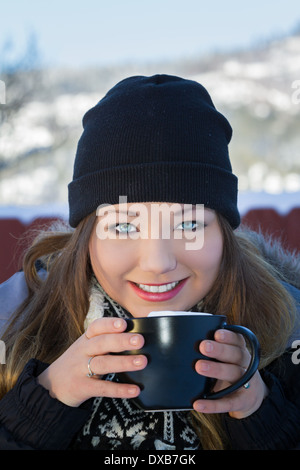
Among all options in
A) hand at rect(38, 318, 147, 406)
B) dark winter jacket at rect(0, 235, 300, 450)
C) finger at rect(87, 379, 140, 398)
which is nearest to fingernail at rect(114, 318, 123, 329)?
hand at rect(38, 318, 147, 406)

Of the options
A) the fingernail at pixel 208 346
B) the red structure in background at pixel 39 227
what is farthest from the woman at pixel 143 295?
the red structure in background at pixel 39 227

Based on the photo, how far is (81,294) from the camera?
121 cm

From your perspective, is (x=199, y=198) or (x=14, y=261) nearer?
(x=199, y=198)

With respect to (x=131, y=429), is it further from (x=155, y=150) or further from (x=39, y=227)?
(x=39, y=227)

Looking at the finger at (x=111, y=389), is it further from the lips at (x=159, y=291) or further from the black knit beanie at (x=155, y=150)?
the black knit beanie at (x=155, y=150)

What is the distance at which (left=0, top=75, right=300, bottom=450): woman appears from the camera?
0.91m

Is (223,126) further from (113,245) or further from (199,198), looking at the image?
(113,245)

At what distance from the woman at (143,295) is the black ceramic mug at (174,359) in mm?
15

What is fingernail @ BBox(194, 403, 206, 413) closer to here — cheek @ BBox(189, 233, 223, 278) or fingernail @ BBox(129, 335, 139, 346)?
fingernail @ BBox(129, 335, 139, 346)

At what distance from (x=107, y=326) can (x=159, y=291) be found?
25 centimetres

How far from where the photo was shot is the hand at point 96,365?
780 millimetres

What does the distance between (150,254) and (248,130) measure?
6279mm

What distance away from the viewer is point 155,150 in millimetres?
1062
